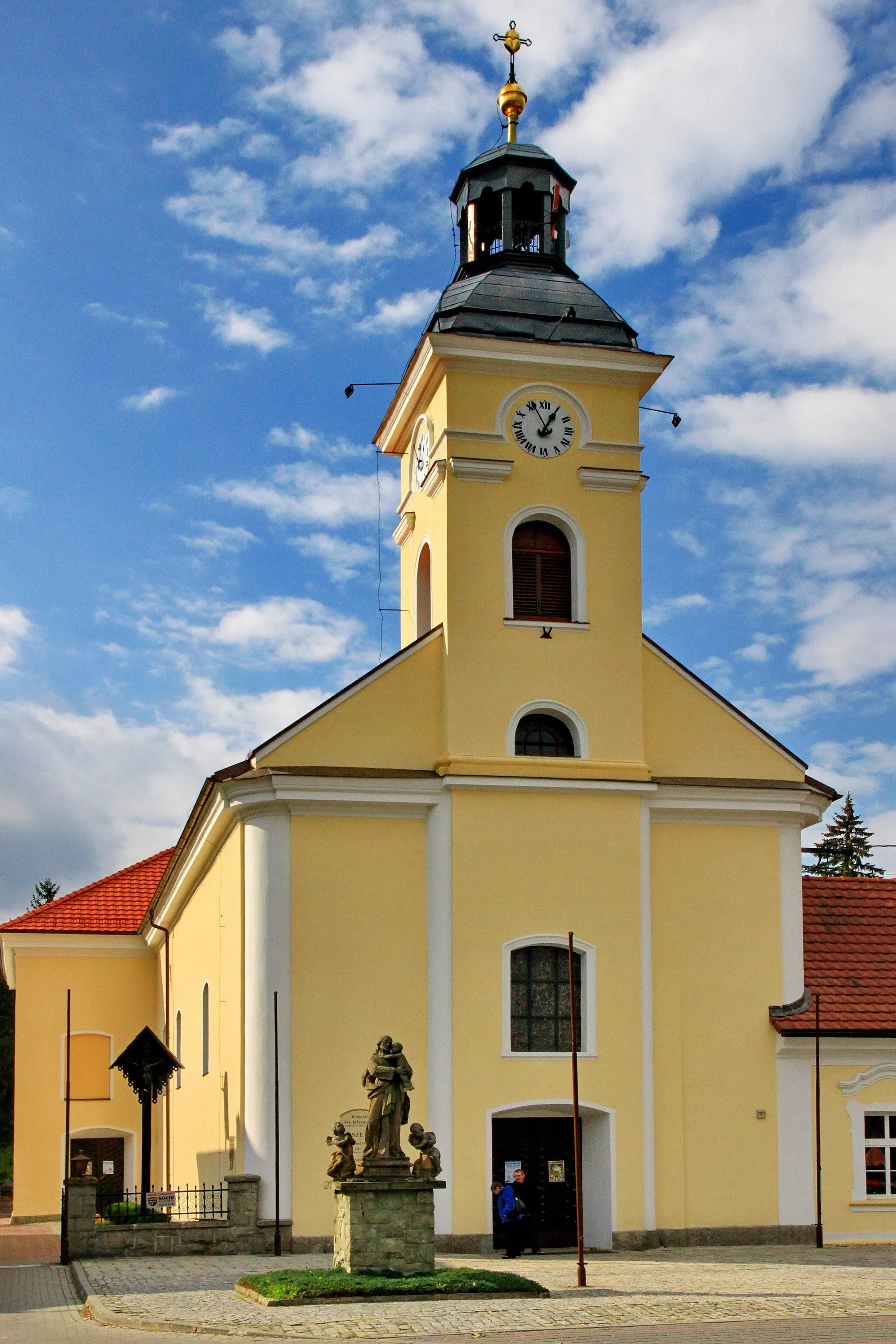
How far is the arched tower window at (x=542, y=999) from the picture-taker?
81.5 ft

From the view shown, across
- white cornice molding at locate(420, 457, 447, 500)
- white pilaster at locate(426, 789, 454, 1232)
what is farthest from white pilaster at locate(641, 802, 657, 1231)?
white cornice molding at locate(420, 457, 447, 500)

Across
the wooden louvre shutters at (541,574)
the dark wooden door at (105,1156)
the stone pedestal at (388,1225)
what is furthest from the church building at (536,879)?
the dark wooden door at (105,1156)

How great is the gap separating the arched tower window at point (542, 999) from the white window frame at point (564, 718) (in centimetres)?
321

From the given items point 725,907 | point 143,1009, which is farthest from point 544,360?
point 143,1009

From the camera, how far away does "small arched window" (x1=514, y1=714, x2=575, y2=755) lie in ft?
85.6

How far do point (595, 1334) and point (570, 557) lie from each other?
14401mm

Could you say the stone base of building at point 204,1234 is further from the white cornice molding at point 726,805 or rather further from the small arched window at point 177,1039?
the small arched window at point 177,1039

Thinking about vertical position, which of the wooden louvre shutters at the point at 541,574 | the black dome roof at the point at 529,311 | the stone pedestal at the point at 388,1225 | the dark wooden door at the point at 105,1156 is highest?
the black dome roof at the point at 529,311

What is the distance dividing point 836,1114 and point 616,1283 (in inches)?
303

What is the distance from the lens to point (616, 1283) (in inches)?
756

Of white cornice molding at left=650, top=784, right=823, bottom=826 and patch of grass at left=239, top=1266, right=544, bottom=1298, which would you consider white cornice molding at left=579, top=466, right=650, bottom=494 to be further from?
patch of grass at left=239, top=1266, right=544, bottom=1298

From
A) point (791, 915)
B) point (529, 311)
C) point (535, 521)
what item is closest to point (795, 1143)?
point (791, 915)

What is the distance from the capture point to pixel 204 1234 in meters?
23.1

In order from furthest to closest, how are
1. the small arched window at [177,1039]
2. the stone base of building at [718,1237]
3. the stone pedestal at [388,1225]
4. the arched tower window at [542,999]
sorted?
the small arched window at [177,1039], the arched tower window at [542,999], the stone base of building at [718,1237], the stone pedestal at [388,1225]
